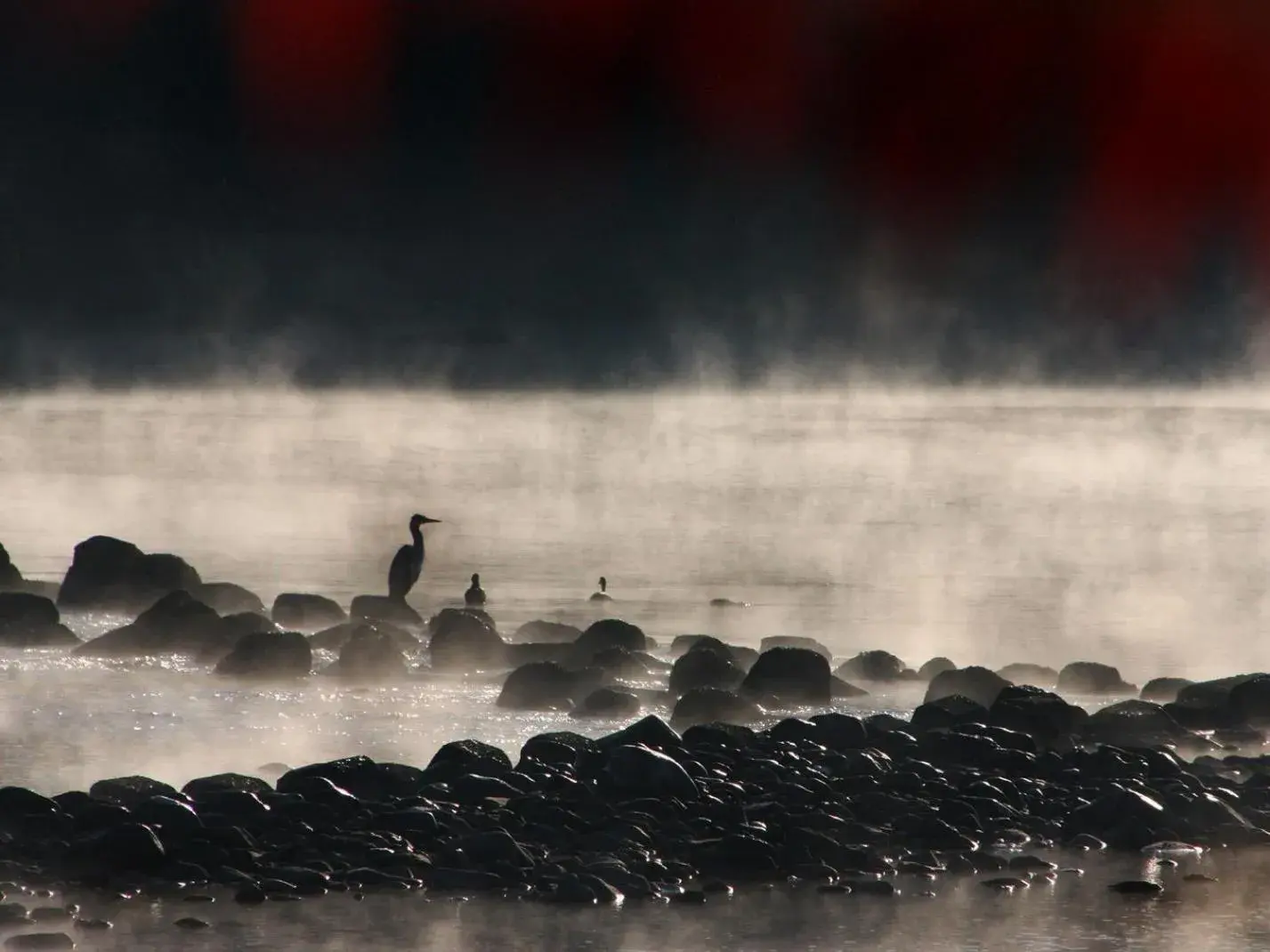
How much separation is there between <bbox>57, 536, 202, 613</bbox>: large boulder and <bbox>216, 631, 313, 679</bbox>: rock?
5523 mm

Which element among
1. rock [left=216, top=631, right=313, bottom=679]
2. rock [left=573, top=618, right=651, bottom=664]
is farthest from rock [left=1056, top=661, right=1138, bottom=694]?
rock [left=216, top=631, right=313, bottom=679]

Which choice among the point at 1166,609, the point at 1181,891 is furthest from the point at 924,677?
the point at 1166,609

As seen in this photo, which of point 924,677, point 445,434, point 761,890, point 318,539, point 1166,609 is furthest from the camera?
point 445,434

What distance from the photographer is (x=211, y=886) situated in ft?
49.6

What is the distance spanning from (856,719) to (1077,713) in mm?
2993

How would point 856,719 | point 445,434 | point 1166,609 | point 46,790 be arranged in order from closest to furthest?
point 46,790
point 856,719
point 1166,609
point 445,434

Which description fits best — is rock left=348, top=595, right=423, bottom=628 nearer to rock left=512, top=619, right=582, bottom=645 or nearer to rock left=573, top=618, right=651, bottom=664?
rock left=512, top=619, right=582, bottom=645

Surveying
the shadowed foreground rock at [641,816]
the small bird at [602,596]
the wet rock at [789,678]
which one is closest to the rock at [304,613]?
the wet rock at [789,678]

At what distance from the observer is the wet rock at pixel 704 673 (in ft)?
75.5

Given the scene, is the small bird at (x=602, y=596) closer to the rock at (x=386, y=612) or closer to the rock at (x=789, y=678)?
the rock at (x=386, y=612)

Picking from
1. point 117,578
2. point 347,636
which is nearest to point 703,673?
point 347,636

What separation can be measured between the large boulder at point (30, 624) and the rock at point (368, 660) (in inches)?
129

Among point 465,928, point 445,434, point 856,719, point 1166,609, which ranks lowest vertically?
point 465,928

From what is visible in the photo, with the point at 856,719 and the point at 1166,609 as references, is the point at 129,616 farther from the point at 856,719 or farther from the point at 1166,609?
the point at 1166,609
